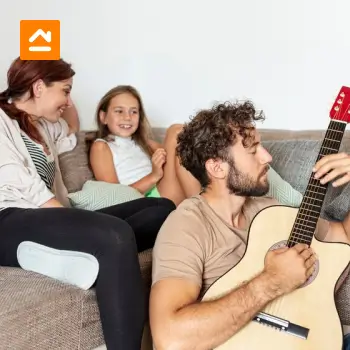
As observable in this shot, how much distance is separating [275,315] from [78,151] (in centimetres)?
138

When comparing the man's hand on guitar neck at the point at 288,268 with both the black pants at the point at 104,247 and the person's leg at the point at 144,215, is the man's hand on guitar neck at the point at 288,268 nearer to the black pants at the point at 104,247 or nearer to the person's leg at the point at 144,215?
the black pants at the point at 104,247

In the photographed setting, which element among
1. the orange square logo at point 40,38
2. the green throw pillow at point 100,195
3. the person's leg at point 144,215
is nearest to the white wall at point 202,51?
the orange square logo at point 40,38

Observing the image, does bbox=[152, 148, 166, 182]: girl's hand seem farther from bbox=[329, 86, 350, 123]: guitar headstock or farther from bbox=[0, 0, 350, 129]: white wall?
bbox=[329, 86, 350, 123]: guitar headstock

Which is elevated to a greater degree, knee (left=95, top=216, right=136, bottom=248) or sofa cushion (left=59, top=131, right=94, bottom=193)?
knee (left=95, top=216, right=136, bottom=248)

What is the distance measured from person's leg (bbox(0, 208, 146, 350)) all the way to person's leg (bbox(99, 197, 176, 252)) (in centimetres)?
35

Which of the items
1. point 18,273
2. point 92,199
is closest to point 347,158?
point 18,273

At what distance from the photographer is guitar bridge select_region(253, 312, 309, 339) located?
1.36 m

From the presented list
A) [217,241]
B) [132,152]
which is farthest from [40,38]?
[217,241]

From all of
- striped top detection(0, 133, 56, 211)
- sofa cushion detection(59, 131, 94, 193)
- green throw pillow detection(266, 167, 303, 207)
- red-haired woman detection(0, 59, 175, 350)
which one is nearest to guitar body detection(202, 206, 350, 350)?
red-haired woman detection(0, 59, 175, 350)

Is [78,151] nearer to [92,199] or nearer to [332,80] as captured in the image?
[92,199]

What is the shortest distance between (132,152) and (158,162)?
6.8 inches

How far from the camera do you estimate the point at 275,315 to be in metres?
1.39

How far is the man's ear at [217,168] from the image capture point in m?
1.58

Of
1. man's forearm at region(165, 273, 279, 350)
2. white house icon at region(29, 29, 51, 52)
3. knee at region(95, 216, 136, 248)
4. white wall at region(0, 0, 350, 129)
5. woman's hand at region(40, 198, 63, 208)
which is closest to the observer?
man's forearm at region(165, 273, 279, 350)
